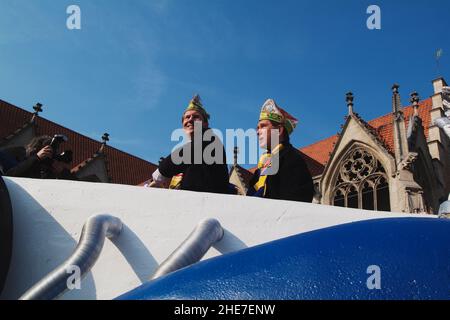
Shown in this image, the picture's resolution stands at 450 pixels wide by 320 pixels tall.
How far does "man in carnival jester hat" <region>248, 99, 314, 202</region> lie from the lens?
10.4ft

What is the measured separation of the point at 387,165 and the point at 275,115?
1469cm

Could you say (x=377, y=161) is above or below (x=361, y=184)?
above

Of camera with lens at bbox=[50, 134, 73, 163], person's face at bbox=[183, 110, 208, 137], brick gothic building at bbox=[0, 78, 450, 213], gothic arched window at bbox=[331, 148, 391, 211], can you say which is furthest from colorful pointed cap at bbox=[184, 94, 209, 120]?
gothic arched window at bbox=[331, 148, 391, 211]

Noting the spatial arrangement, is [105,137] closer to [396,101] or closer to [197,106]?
[396,101]

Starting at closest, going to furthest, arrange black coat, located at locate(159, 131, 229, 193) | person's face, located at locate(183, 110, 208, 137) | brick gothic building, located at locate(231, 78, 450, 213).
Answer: black coat, located at locate(159, 131, 229, 193) < person's face, located at locate(183, 110, 208, 137) < brick gothic building, located at locate(231, 78, 450, 213)

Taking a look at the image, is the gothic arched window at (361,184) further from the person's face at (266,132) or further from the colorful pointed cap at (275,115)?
the person's face at (266,132)

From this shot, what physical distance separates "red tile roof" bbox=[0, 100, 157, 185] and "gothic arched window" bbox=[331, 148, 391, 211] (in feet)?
39.3

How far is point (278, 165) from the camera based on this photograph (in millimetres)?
3299

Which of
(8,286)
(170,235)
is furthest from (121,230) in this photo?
(8,286)

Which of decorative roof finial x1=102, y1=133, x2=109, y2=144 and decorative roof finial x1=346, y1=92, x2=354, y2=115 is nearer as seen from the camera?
decorative roof finial x1=346, y1=92, x2=354, y2=115

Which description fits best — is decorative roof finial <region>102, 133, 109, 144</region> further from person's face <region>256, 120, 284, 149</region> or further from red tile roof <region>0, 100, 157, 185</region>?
person's face <region>256, 120, 284, 149</region>

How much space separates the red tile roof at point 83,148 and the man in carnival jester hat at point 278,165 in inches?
783

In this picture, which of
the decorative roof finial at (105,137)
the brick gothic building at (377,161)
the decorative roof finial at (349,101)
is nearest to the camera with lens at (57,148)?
the brick gothic building at (377,161)

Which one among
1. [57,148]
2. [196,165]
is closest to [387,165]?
[196,165]
